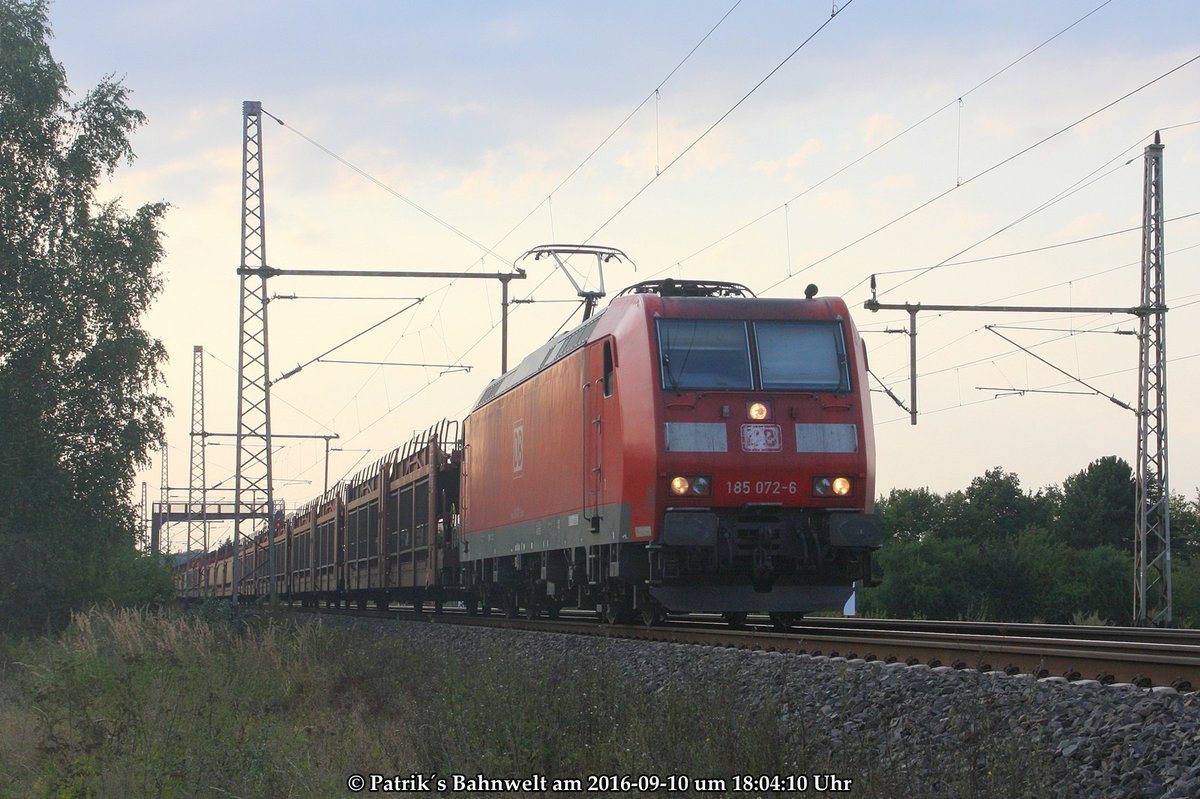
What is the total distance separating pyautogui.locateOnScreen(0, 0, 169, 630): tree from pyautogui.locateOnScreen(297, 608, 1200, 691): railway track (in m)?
15.8

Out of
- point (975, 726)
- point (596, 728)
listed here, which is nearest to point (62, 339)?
point (596, 728)

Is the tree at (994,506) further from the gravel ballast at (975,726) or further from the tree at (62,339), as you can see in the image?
the gravel ballast at (975,726)

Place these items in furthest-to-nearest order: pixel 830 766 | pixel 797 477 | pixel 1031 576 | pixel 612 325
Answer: pixel 1031 576 → pixel 612 325 → pixel 797 477 → pixel 830 766

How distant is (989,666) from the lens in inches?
352

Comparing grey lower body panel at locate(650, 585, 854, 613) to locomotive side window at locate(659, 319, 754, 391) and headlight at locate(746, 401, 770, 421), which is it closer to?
headlight at locate(746, 401, 770, 421)

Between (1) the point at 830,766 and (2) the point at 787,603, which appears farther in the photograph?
(2) the point at 787,603

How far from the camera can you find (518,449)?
63.8 feet

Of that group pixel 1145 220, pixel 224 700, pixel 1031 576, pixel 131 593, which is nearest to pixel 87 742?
pixel 224 700

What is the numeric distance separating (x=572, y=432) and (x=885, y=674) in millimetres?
8111

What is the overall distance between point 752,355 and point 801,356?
0.56 meters

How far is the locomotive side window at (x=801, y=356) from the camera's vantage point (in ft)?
47.2

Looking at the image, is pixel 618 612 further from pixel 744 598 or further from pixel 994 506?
pixel 994 506

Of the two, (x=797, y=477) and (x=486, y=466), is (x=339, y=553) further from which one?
(x=797, y=477)

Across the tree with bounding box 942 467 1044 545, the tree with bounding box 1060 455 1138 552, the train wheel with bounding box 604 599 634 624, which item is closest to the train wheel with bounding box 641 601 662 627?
the train wheel with bounding box 604 599 634 624
